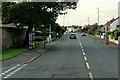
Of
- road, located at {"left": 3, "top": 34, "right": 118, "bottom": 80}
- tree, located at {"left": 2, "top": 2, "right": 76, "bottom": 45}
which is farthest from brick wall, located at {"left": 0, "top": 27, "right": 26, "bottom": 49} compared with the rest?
road, located at {"left": 3, "top": 34, "right": 118, "bottom": 80}

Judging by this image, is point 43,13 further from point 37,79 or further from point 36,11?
point 37,79

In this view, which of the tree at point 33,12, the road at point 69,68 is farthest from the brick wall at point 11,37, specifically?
the road at point 69,68

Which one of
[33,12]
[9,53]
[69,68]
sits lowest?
[69,68]

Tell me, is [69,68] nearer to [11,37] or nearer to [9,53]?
[9,53]

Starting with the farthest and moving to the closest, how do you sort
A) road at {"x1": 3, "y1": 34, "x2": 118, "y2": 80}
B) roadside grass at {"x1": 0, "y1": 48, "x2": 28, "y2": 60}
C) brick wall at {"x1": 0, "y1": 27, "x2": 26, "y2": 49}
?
brick wall at {"x1": 0, "y1": 27, "x2": 26, "y2": 49}
roadside grass at {"x1": 0, "y1": 48, "x2": 28, "y2": 60}
road at {"x1": 3, "y1": 34, "x2": 118, "y2": 80}

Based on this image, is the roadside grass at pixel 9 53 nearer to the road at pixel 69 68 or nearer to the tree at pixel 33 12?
the road at pixel 69 68

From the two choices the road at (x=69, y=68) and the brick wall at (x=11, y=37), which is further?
the brick wall at (x=11, y=37)

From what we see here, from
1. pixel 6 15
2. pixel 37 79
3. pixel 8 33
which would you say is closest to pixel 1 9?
pixel 6 15

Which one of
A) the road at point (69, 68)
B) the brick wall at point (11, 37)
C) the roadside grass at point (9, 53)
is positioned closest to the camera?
the road at point (69, 68)

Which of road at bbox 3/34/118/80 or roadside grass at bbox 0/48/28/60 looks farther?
roadside grass at bbox 0/48/28/60

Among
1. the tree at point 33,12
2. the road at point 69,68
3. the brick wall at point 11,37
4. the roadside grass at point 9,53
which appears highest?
the tree at point 33,12

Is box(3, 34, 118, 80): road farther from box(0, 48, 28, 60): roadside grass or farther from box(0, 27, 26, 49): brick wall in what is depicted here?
box(0, 27, 26, 49): brick wall

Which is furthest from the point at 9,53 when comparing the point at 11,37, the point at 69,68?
the point at 69,68

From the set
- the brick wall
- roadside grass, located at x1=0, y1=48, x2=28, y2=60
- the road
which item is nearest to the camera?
the road
